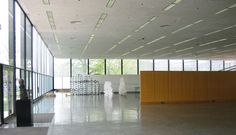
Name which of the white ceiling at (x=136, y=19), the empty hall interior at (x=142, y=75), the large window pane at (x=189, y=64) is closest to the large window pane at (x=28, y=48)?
the empty hall interior at (x=142, y=75)

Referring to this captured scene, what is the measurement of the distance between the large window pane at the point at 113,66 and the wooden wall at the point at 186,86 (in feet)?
61.4

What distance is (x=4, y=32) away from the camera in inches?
405

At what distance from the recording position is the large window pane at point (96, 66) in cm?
3741

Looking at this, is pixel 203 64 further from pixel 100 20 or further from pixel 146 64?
pixel 100 20

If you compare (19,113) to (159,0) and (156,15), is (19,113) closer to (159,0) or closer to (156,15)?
(159,0)

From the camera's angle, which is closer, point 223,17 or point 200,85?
point 223,17

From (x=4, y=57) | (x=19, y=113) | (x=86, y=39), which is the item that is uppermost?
(x=86, y=39)

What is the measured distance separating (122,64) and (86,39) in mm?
18405

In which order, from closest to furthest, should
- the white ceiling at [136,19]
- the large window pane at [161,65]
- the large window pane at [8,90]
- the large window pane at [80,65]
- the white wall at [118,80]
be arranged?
the large window pane at [8,90] < the white ceiling at [136,19] < the white wall at [118,80] < the large window pane at [80,65] < the large window pane at [161,65]

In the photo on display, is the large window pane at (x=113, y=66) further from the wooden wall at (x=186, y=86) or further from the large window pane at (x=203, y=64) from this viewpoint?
the wooden wall at (x=186, y=86)

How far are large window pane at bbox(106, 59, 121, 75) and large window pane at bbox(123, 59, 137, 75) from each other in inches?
28.8

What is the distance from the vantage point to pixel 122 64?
38.1 m

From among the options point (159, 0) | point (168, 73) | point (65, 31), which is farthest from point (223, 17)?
point (65, 31)

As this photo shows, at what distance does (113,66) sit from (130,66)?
2124mm
